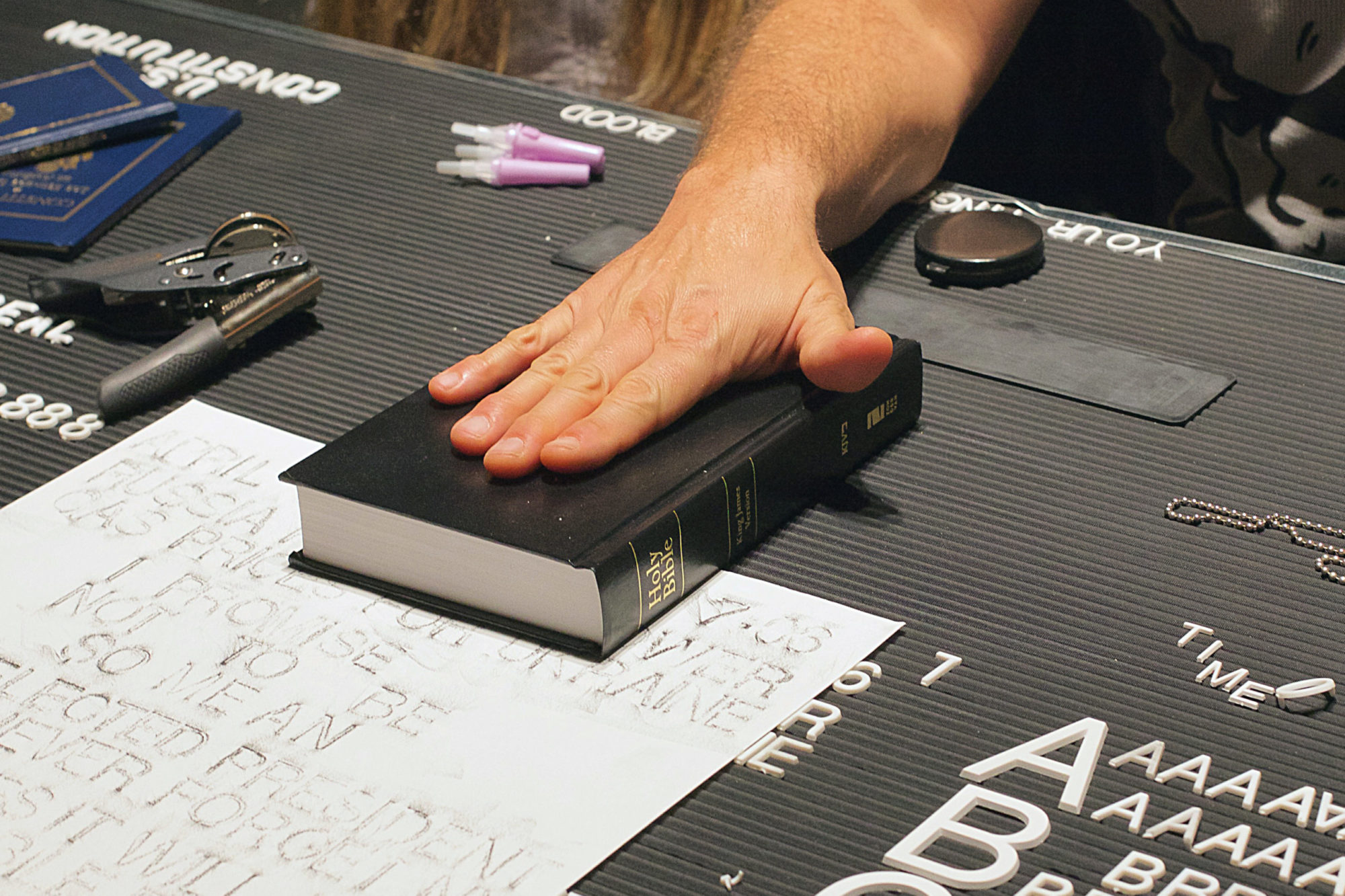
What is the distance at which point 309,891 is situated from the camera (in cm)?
54

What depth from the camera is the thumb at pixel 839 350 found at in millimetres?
729

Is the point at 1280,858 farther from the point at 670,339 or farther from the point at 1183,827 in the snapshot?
the point at 670,339

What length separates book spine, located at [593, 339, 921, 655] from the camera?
0.65 metres

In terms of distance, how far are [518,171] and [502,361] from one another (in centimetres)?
40

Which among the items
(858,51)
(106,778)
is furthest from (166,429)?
(858,51)

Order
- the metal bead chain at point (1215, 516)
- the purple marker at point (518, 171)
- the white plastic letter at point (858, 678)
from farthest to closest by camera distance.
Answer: the purple marker at point (518, 171), the metal bead chain at point (1215, 516), the white plastic letter at point (858, 678)

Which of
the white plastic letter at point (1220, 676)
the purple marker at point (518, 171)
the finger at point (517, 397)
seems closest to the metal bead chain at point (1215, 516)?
the white plastic letter at point (1220, 676)

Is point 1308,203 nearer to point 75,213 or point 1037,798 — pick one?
point 1037,798

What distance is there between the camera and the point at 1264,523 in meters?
0.75

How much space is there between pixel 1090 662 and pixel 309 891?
1.26 ft

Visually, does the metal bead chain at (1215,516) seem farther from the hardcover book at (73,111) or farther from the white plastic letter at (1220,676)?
the hardcover book at (73,111)

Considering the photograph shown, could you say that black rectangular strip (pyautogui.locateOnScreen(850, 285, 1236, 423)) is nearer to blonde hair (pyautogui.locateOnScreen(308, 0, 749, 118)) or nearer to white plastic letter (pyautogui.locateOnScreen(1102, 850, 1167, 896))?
white plastic letter (pyautogui.locateOnScreen(1102, 850, 1167, 896))

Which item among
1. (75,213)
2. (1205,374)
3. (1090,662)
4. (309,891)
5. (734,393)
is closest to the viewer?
(309,891)

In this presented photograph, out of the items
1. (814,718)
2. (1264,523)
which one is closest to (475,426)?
(814,718)
